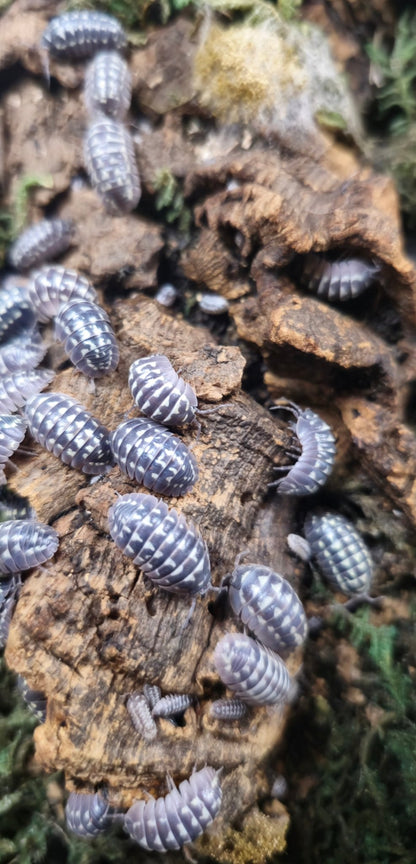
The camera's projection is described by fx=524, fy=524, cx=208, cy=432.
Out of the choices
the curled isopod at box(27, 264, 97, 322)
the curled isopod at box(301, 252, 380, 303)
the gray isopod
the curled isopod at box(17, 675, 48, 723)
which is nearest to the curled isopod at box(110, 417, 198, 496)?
the gray isopod

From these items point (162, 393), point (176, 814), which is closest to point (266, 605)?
point (176, 814)

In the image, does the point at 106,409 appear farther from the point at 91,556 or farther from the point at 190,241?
the point at 190,241

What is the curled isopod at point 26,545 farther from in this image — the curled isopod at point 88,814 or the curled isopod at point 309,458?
the curled isopod at point 309,458

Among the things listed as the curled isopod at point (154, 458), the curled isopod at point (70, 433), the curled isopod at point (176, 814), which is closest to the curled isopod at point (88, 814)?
the curled isopod at point (176, 814)

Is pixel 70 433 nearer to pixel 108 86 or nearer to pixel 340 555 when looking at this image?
pixel 340 555

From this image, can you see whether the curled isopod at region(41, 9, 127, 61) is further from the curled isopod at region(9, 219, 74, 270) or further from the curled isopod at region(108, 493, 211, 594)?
the curled isopod at region(108, 493, 211, 594)

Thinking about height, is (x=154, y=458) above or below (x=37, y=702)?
above
